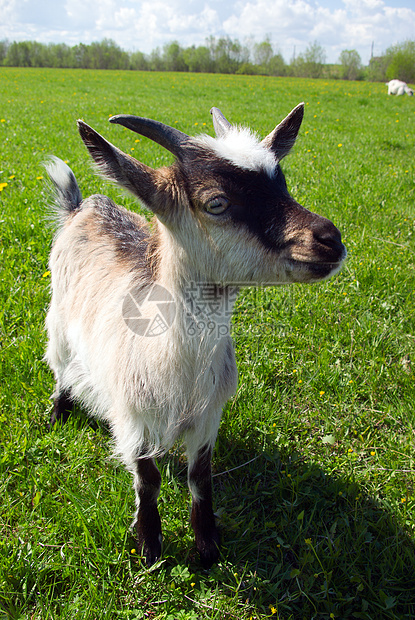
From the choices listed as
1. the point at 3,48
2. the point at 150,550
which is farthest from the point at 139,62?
the point at 150,550

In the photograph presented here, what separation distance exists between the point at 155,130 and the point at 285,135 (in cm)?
62

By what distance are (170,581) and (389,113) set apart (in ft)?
41.8

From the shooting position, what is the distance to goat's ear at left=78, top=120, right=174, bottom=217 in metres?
1.26

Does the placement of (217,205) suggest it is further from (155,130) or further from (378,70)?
(378,70)

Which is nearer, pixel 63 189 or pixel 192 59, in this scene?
pixel 63 189

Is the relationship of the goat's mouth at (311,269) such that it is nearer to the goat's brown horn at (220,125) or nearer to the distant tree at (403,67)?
the goat's brown horn at (220,125)

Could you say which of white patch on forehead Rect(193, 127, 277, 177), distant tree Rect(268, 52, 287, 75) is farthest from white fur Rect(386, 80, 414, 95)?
distant tree Rect(268, 52, 287, 75)

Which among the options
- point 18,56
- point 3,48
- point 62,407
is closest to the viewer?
point 62,407

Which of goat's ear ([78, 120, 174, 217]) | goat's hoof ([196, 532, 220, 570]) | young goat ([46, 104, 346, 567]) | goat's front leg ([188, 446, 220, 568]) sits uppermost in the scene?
goat's ear ([78, 120, 174, 217])

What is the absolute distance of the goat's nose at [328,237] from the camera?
135 centimetres

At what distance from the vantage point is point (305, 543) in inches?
72.6

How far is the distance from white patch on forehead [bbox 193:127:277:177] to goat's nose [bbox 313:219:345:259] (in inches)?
10.4

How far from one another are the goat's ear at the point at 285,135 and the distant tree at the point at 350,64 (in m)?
46.8

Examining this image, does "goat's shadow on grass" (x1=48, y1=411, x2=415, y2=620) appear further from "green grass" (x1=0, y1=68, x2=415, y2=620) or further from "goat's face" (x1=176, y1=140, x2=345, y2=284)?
"goat's face" (x1=176, y1=140, x2=345, y2=284)
